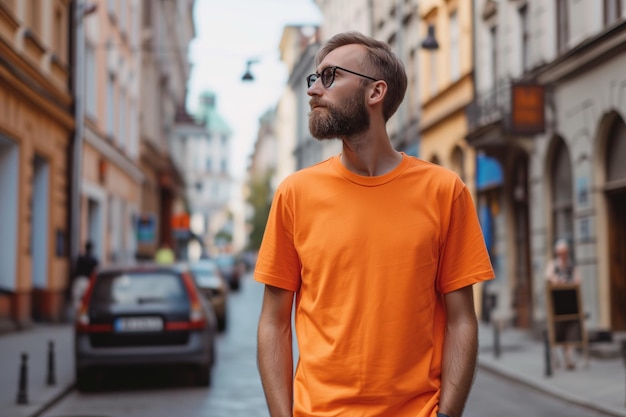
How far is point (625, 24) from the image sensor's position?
15.1 metres

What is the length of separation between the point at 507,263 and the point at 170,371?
1088 cm

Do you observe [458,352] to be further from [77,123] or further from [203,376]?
[77,123]

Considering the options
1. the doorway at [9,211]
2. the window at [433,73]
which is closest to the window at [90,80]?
the doorway at [9,211]

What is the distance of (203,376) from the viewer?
42.3 feet

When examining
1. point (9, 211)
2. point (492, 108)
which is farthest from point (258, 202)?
point (492, 108)

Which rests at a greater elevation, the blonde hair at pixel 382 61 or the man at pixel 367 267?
the blonde hair at pixel 382 61

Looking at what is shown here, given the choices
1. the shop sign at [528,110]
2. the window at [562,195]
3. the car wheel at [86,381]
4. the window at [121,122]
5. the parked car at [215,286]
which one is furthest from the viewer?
the window at [121,122]

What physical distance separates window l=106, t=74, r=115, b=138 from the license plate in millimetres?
20872

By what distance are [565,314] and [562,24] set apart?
21.8ft

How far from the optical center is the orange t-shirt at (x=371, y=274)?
2.84 meters

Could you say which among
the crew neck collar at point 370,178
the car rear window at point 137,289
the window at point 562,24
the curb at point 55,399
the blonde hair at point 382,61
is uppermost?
the window at point 562,24

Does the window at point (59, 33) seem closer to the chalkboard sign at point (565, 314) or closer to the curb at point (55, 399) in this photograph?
the curb at point (55, 399)

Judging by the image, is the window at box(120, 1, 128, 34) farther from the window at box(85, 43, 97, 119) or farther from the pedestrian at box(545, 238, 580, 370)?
the pedestrian at box(545, 238, 580, 370)

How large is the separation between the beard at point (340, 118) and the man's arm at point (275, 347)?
18.5 inches
